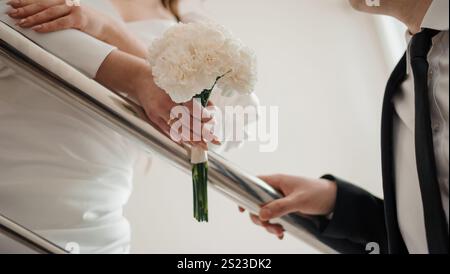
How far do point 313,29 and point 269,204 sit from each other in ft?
6.42

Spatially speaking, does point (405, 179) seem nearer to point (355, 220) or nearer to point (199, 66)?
point (355, 220)

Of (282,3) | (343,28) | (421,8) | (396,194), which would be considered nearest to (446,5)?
(421,8)

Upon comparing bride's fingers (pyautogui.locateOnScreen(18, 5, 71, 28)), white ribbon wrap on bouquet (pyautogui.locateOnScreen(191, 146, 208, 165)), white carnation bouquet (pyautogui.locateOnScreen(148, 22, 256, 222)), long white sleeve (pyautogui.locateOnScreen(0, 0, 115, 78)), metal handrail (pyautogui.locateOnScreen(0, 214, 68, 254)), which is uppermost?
bride's fingers (pyautogui.locateOnScreen(18, 5, 71, 28))

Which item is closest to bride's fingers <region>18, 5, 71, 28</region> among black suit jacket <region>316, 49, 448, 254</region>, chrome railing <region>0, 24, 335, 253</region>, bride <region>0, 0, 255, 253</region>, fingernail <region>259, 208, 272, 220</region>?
bride <region>0, 0, 255, 253</region>

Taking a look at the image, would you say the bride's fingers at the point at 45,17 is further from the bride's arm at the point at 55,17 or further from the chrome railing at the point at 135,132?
the chrome railing at the point at 135,132

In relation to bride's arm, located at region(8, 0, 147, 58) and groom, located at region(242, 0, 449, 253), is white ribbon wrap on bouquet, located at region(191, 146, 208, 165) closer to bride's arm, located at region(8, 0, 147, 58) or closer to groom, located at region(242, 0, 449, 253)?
groom, located at region(242, 0, 449, 253)

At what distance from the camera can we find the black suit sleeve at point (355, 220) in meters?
0.80

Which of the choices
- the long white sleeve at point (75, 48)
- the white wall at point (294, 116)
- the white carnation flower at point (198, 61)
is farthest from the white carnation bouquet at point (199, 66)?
the white wall at point (294, 116)

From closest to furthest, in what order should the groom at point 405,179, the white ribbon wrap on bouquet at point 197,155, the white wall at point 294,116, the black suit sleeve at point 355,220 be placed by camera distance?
the groom at point 405,179
the white ribbon wrap on bouquet at point 197,155
the black suit sleeve at point 355,220
the white wall at point 294,116

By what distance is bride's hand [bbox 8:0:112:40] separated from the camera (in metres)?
0.73

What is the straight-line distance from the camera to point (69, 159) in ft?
2.79

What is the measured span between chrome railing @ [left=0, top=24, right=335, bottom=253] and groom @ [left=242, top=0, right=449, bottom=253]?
3cm

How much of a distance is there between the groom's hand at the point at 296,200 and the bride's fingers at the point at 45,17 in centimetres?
48
